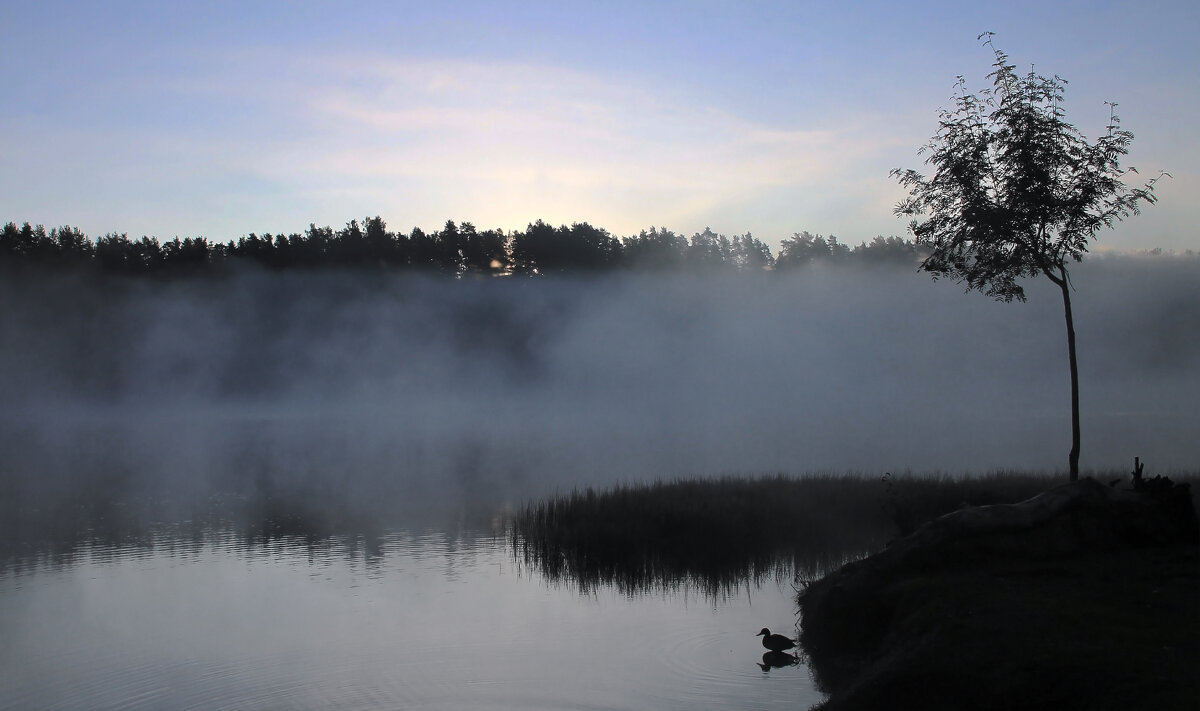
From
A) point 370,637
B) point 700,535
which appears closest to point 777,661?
point 370,637

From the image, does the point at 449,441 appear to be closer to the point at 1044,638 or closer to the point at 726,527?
the point at 726,527

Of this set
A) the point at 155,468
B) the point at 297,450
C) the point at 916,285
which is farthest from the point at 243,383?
the point at 916,285

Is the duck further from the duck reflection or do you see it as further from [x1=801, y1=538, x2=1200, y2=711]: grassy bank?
[x1=801, y1=538, x2=1200, y2=711]: grassy bank

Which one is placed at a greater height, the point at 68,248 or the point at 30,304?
the point at 68,248

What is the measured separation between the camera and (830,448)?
5731cm

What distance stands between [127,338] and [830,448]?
11589cm

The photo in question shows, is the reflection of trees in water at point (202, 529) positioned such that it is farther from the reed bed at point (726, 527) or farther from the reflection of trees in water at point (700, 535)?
the reed bed at point (726, 527)

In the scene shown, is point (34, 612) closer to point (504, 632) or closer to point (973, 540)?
point (504, 632)

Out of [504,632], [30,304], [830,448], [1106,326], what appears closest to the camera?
→ [504,632]

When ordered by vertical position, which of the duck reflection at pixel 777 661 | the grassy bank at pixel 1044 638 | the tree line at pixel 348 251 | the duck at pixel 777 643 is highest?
the tree line at pixel 348 251

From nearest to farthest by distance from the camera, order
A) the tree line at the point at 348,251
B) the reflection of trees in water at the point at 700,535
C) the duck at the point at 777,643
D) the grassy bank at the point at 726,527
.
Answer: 1. the duck at the point at 777,643
2. the reflection of trees in water at the point at 700,535
3. the grassy bank at the point at 726,527
4. the tree line at the point at 348,251

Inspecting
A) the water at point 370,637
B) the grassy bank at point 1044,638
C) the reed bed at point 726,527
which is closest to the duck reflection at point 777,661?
the water at point 370,637

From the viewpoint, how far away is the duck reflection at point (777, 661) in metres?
13.0

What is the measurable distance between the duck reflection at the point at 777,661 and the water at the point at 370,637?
119 mm
